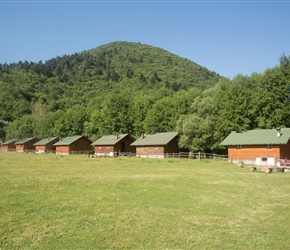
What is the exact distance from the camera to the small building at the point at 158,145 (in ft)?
210

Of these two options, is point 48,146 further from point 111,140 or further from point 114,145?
point 114,145

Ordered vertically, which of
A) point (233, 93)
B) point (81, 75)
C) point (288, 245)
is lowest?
point (288, 245)

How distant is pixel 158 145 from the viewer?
213ft

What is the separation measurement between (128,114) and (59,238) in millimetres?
81753

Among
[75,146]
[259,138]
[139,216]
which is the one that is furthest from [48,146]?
[139,216]

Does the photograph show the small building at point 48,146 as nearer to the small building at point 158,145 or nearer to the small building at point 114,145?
the small building at point 114,145

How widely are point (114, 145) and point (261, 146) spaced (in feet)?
129

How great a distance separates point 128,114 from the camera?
91.2m

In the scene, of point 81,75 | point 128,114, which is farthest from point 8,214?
point 81,75

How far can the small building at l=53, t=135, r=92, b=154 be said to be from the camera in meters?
86.4

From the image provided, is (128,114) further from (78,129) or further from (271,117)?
(271,117)

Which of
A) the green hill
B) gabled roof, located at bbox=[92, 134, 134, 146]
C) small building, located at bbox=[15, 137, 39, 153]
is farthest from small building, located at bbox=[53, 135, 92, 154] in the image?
the green hill

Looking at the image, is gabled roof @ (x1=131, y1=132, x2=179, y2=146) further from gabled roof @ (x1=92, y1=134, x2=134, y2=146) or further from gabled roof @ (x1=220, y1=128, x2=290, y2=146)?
gabled roof @ (x1=220, y1=128, x2=290, y2=146)

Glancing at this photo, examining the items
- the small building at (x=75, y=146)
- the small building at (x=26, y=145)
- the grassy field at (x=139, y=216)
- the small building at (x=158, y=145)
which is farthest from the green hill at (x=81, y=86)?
the grassy field at (x=139, y=216)
